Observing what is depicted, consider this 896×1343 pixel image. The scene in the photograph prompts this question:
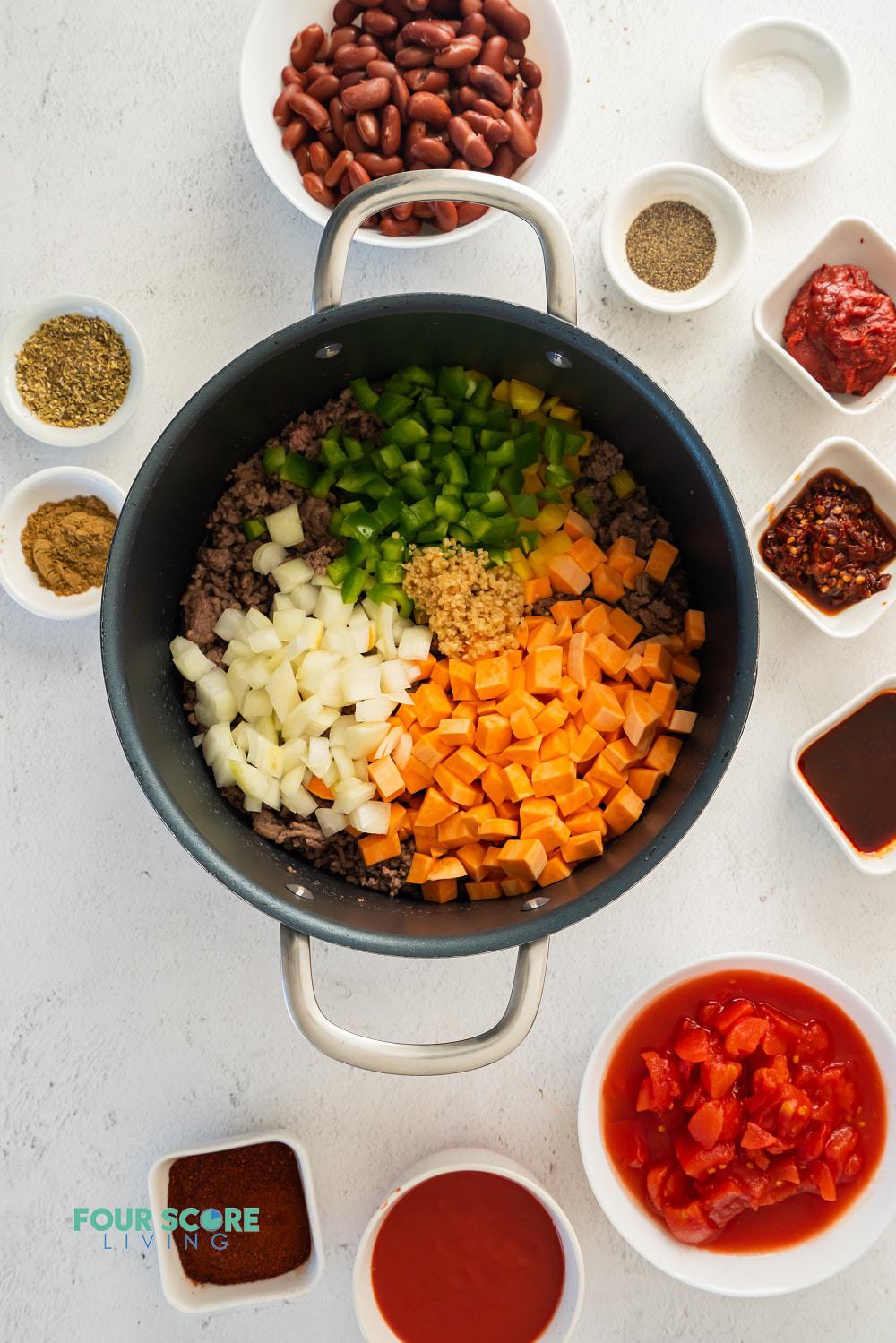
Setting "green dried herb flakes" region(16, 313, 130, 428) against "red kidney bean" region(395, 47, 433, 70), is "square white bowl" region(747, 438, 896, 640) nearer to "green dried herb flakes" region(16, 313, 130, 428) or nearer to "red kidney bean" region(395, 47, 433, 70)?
"red kidney bean" region(395, 47, 433, 70)

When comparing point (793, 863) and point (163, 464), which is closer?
point (163, 464)

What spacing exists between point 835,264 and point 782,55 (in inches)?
17.6

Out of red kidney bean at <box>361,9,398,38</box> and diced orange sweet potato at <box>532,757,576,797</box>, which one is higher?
red kidney bean at <box>361,9,398,38</box>

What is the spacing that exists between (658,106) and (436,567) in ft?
3.45

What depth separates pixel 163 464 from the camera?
1548 mm

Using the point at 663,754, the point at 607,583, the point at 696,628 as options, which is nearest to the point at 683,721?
the point at 663,754

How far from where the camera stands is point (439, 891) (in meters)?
1.74

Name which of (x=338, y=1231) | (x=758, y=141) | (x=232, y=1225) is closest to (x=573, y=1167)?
(x=338, y=1231)

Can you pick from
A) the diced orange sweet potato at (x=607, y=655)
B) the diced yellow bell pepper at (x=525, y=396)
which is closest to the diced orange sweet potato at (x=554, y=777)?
the diced orange sweet potato at (x=607, y=655)

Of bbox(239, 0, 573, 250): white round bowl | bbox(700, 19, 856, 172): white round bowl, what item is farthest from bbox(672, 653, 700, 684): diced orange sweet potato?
bbox(700, 19, 856, 172): white round bowl

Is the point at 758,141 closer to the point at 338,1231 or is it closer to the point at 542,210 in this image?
the point at 542,210

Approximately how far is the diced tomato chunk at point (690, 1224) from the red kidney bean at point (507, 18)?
6.93 ft

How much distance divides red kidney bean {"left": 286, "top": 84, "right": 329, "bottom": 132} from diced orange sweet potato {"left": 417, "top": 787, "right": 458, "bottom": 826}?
48.1 inches

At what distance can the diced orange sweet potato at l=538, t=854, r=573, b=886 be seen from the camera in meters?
1.67
